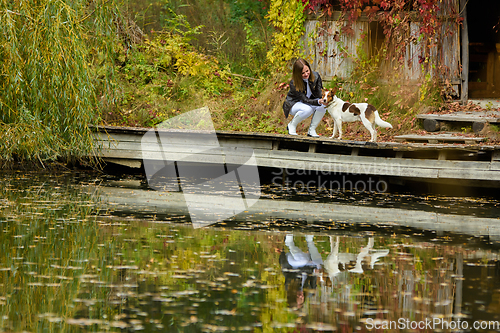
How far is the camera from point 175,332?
4023mm

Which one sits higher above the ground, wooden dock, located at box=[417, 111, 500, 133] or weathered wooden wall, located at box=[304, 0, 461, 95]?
weathered wooden wall, located at box=[304, 0, 461, 95]

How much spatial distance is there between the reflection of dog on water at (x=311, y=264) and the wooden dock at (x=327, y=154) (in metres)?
3.61

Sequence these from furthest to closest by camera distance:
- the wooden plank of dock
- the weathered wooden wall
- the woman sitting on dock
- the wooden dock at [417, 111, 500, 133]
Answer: the weathered wooden wall
the woman sitting on dock
the wooden dock at [417, 111, 500, 133]
the wooden plank of dock

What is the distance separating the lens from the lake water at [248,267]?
4.31m

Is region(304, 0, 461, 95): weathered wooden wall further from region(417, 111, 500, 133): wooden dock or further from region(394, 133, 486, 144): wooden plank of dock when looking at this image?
region(394, 133, 486, 144): wooden plank of dock

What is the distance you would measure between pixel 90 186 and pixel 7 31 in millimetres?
3095

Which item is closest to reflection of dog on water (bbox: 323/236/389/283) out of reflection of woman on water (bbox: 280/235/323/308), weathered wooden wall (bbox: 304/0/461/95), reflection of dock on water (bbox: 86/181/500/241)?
reflection of woman on water (bbox: 280/235/323/308)

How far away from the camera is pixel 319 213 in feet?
28.2

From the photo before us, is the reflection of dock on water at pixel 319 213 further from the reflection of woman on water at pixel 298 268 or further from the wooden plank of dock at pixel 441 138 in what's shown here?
the wooden plank of dock at pixel 441 138

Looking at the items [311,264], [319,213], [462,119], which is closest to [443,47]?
[462,119]

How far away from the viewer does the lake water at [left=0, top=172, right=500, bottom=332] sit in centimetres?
431

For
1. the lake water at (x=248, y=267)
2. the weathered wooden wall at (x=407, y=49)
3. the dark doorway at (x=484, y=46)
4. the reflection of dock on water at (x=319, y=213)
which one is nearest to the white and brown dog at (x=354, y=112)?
the lake water at (x=248, y=267)

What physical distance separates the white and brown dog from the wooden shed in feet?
9.16

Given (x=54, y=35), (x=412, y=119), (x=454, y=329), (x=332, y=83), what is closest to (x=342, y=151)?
(x=412, y=119)
